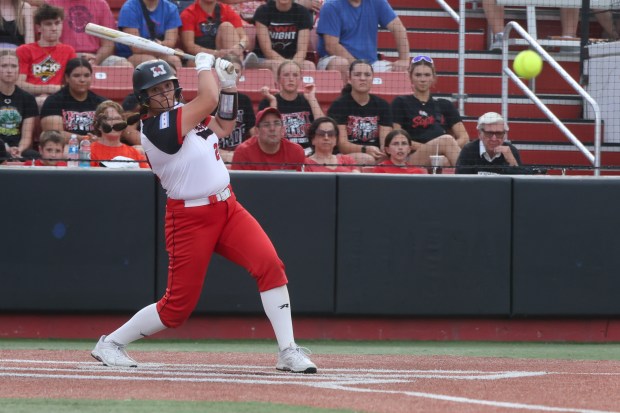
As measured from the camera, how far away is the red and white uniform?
6.18 meters

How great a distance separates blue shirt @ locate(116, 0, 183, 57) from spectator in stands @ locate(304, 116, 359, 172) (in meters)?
2.36

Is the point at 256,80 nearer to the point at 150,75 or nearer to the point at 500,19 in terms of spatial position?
the point at 500,19

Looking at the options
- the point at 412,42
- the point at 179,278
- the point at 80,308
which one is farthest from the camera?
the point at 412,42

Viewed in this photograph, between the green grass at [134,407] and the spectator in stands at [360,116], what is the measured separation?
521 centimetres

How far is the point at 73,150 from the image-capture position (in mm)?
9109

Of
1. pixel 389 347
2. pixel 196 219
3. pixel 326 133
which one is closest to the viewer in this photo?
pixel 196 219

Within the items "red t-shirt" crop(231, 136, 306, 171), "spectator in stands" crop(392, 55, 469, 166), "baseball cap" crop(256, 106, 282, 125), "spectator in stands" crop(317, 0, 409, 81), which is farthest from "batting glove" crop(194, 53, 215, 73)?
"spectator in stands" crop(317, 0, 409, 81)

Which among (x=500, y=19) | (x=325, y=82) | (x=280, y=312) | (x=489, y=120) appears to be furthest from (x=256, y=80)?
(x=280, y=312)

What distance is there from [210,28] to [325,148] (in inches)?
100

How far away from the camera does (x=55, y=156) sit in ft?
29.7

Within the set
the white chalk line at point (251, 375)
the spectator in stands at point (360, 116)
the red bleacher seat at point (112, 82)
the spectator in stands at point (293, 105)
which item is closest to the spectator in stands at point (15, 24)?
the red bleacher seat at point (112, 82)

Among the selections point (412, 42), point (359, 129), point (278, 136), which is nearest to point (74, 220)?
point (278, 136)

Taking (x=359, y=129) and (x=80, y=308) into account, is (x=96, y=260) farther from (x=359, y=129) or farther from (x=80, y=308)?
(x=359, y=129)

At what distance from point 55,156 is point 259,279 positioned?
3.41m
